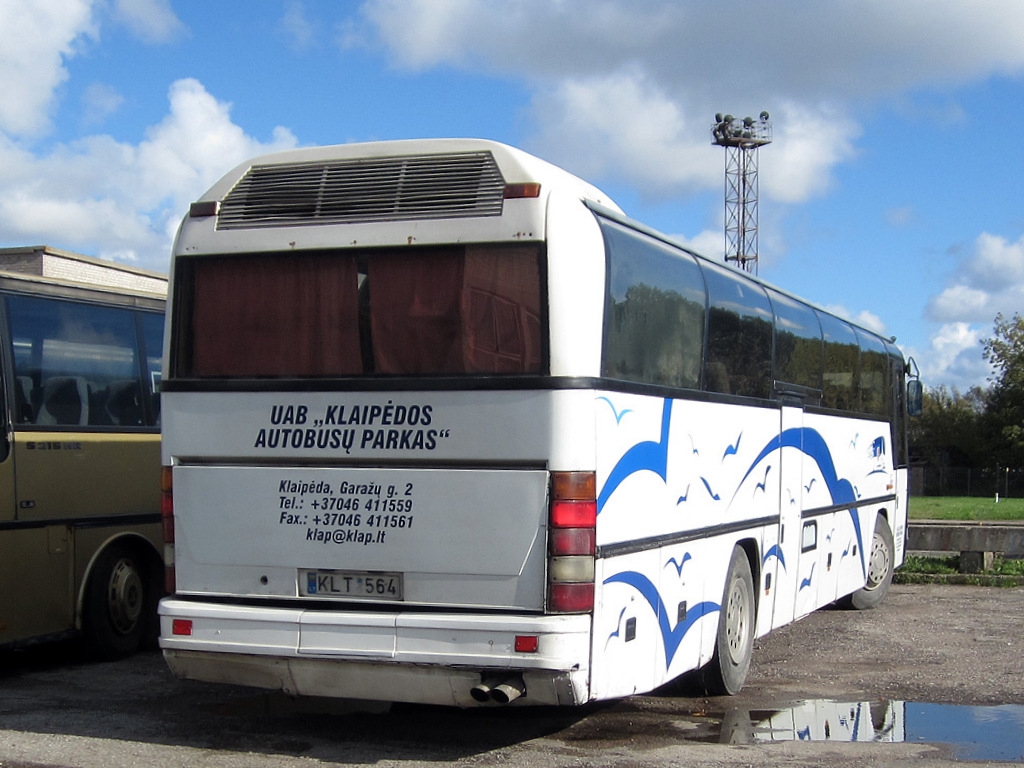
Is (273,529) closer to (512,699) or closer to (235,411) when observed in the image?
(235,411)

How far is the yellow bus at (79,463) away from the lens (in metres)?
9.59

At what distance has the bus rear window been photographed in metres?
6.73

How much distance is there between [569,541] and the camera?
6.54 meters

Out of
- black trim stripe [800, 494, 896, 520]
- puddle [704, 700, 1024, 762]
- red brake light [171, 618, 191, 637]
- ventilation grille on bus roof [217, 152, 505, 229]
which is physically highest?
ventilation grille on bus roof [217, 152, 505, 229]

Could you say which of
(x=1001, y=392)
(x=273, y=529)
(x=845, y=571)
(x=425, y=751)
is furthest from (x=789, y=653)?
(x=1001, y=392)

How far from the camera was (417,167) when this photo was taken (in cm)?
707

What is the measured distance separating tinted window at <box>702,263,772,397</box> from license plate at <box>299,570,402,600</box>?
2871mm

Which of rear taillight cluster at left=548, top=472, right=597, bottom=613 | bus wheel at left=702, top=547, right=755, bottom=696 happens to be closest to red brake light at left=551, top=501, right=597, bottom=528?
rear taillight cluster at left=548, top=472, right=597, bottom=613

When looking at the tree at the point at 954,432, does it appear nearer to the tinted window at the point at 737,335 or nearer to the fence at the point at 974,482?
the fence at the point at 974,482

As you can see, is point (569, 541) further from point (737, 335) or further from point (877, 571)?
point (877, 571)

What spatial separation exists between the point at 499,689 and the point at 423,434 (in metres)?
1.43

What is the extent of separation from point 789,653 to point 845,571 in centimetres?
200

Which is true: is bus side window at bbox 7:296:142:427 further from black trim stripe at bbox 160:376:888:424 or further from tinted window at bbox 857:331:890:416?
tinted window at bbox 857:331:890:416

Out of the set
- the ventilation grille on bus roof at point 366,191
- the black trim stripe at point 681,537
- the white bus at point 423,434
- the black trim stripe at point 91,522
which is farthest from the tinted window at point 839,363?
the black trim stripe at point 91,522
